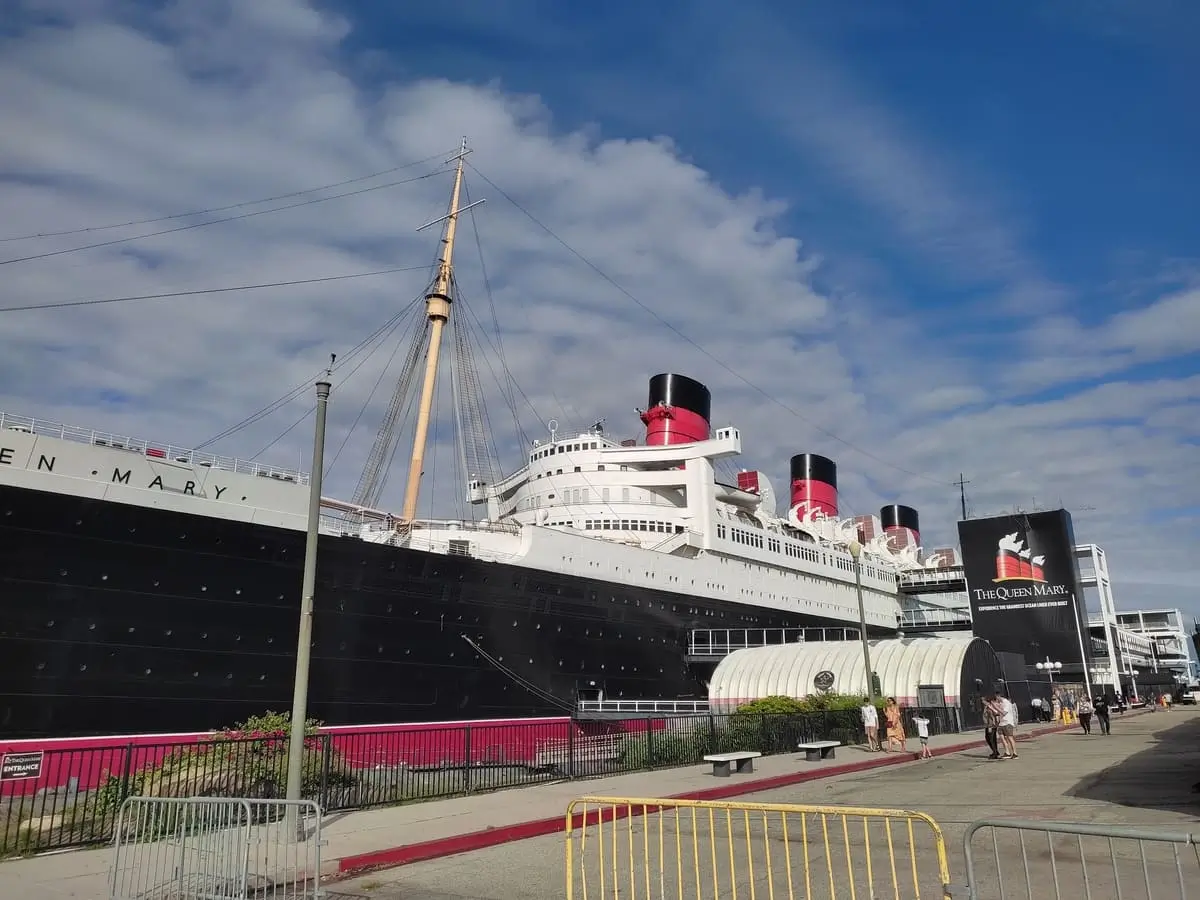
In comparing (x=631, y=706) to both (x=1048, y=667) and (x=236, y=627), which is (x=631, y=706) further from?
(x=1048, y=667)

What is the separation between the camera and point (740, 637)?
1390 inches

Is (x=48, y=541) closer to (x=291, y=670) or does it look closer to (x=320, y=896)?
(x=291, y=670)

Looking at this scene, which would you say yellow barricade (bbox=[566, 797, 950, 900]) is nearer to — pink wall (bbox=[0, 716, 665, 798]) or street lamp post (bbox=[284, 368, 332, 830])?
street lamp post (bbox=[284, 368, 332, 830])

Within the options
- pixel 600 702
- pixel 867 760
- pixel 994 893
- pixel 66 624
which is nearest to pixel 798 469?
pixel 600 702

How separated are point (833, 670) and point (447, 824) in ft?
70.9

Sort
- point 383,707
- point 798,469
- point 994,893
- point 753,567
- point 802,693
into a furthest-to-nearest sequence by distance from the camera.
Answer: point 798,469, point 753,567, point 802,693, point 383,707, point 994,893

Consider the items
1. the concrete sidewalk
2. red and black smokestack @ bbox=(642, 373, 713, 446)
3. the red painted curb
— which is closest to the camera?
the concrete sidewalk

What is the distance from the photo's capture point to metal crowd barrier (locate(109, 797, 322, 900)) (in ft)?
22.4

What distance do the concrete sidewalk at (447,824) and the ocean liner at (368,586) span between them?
7803mm

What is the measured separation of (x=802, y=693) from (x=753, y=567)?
29.8 ft

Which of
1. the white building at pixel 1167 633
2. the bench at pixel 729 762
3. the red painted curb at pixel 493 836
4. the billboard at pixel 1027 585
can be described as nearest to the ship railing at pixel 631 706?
the bench at pixel 729 762

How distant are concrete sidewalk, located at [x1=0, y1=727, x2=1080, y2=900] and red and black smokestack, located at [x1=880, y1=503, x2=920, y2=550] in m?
45.9

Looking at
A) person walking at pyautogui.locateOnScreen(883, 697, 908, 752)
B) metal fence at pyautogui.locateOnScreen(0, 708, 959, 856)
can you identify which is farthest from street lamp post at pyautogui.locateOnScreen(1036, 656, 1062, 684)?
person walking at pyautogui.locateOnScreen(883, 697, 908, 752)

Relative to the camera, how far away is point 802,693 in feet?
94.5
